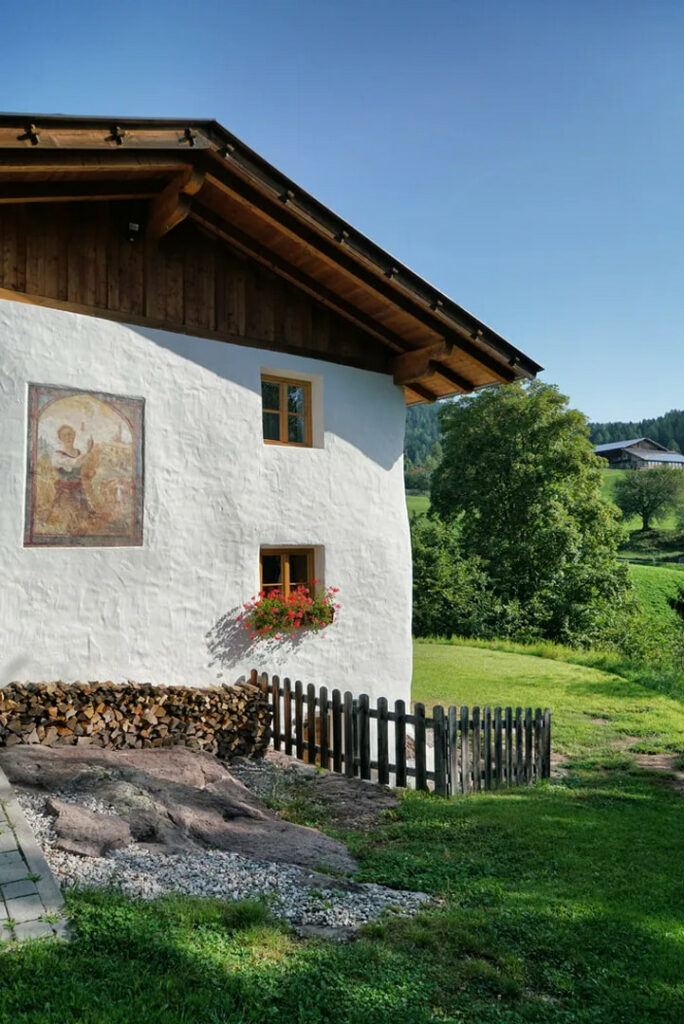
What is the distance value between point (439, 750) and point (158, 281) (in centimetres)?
669

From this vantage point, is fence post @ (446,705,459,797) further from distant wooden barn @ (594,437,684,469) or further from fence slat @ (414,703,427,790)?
distant wooden barn @ (594,437,684,469)

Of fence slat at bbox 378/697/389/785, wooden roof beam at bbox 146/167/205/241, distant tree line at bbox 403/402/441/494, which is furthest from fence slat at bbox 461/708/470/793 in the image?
distant tree line at bbox 403/402/441/494

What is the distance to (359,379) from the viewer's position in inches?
437

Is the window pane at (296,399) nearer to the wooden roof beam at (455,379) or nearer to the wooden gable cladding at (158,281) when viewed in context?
the wooden gable cladding at (158,281)

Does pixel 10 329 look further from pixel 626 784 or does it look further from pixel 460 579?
pixel 460 579

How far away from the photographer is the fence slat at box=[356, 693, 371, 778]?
846cm

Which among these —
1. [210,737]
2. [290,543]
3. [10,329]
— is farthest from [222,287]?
[210,737]

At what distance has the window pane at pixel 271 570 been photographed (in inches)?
397

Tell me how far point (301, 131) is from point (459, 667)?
1310cm

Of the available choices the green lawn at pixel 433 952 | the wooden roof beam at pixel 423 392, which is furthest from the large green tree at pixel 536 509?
the green lawn at pixel 433 952

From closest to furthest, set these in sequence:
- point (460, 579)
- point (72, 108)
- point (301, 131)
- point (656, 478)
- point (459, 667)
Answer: point (72, 108)
point (301, 131)
point (459, 667)
point (460, 579)
point (656, 478)

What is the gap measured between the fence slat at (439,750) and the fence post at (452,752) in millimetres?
71

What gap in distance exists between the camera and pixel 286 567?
406 inches

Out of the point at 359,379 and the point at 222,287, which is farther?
the point at 359,379
